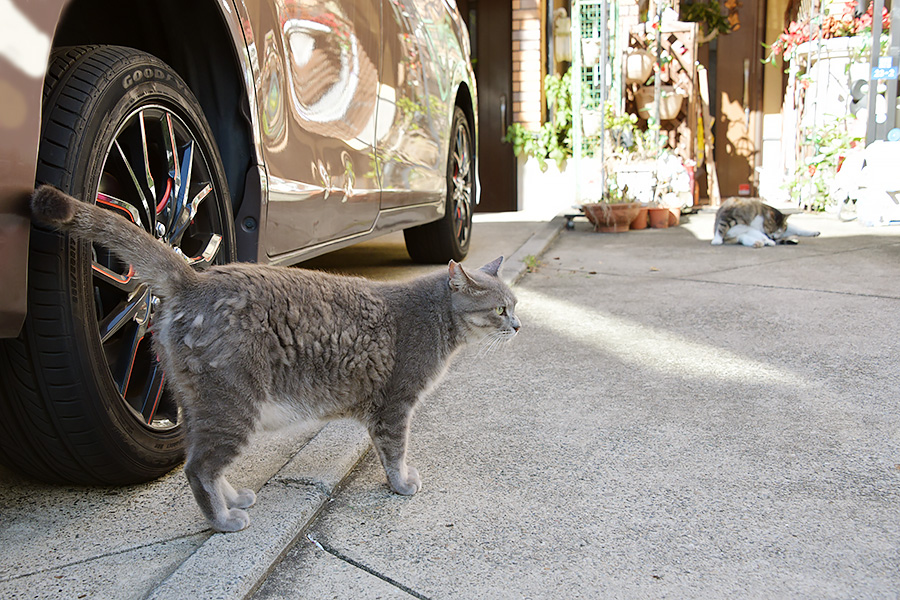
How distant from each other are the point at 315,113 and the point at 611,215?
230 inches

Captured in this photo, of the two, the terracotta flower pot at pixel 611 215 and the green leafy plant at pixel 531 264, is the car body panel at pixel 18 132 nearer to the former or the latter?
the green leafy plant at pixel 531 264

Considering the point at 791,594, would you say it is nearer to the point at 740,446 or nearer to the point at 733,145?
the point at 740,446

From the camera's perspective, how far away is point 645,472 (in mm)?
2189

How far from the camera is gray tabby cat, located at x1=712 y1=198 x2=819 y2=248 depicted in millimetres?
6895

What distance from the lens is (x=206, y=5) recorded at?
7.32ft

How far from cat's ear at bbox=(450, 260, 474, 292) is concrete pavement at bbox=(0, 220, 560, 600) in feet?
1.93

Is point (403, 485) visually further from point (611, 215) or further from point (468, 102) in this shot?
point (611, 215)

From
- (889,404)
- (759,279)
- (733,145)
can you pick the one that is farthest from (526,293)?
(733,145)

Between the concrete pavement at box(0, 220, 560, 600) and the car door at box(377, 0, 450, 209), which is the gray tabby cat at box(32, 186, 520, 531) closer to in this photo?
the concrete pavement at box(0, 220, 560, 600)

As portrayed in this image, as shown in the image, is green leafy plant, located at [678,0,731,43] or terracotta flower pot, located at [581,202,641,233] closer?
terracotta flower pot, located at [581,202,641,233]

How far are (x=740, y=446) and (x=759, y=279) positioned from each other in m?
3.05

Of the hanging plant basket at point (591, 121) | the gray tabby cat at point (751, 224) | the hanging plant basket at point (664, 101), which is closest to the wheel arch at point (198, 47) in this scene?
the gray tabby cat at point (751, 224)

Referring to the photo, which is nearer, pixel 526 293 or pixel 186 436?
pixel 186 436

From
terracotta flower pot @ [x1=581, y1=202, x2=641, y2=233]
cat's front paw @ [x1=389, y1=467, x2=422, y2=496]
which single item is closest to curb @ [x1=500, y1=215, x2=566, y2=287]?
terracotta flower pot @ [x1=581, y1=202, x2=641, y2=233]
